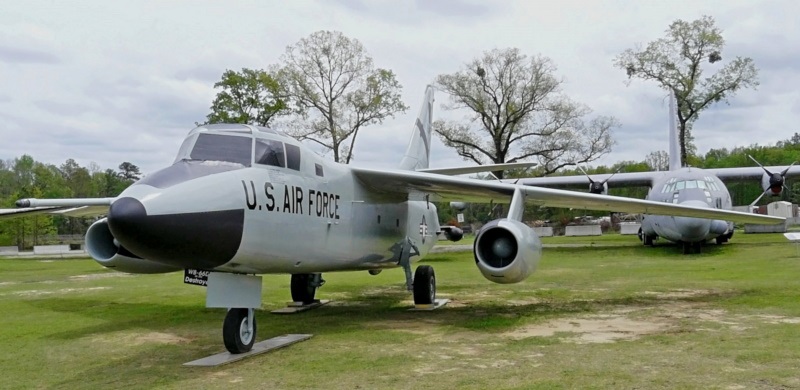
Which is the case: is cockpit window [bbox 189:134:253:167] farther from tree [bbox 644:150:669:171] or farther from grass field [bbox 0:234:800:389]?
tree [bbox 644:150:669:171]

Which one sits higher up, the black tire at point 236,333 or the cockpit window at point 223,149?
the cockpit window at point 223,149

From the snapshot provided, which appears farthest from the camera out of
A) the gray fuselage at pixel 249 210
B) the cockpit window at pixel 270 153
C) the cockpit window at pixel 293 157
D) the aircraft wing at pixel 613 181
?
the aircraft wing at pixel 613 181

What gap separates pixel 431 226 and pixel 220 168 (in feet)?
24.4

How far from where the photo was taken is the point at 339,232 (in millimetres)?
9750

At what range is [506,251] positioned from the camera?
31.4ft

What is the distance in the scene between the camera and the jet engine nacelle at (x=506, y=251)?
9281mm

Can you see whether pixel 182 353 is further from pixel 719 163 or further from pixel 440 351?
pixel 719 163

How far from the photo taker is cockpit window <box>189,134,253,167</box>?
766 cm

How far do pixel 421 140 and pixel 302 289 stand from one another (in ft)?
17.6

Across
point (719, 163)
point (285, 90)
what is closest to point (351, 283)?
point (285, 90)

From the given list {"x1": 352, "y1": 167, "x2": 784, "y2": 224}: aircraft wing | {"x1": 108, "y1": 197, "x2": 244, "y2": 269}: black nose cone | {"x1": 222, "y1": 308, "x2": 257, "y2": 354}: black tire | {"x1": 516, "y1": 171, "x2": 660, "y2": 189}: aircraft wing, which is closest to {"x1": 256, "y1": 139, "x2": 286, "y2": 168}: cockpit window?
{"x1": 108, "y1": 197, "x2": 244, "y2": 269}: black nose cone

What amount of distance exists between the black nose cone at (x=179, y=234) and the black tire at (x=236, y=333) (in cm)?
93

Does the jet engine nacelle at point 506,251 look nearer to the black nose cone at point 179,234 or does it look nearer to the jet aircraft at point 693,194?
the black nose cone at point 179,234

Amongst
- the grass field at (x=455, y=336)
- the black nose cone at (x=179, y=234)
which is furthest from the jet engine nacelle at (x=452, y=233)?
the black nose cone at (x=179, y=234)
